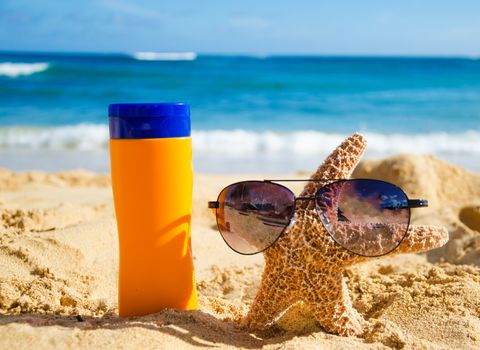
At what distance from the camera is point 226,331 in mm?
2717

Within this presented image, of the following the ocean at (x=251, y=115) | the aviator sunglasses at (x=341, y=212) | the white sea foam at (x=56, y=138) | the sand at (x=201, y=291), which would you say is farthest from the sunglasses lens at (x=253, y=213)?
the white sea foam at (x=56, y=138)

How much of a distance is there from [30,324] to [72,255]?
1362 mm

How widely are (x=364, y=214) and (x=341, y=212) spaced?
99mm

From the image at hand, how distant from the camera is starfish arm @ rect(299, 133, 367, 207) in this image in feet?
8.91

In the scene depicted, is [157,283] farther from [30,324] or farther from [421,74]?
[421,74]

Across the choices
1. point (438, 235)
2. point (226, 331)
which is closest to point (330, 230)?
point (438, 235)

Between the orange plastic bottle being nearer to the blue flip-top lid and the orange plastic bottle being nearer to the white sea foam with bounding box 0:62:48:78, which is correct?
the blue flip-top lid

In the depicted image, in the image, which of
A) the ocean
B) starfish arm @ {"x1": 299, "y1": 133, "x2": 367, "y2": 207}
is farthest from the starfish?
the ocean

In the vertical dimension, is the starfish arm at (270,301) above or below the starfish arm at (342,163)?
below

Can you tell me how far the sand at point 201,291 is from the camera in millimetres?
2531

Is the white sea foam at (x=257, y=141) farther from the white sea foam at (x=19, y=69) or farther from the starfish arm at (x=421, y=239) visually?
the white sea foam at (x=19, y=69)

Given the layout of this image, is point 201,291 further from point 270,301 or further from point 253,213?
point 253,213

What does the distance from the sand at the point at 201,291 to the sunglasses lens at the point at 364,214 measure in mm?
413

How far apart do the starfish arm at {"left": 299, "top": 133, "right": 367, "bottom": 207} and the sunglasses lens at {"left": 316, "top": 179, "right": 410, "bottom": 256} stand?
3.2 inches
